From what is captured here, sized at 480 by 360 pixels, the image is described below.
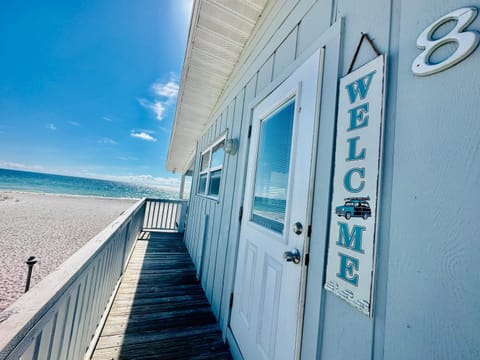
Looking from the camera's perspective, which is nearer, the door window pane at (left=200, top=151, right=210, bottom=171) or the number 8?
the number 8

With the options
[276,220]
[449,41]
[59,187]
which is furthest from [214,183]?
[59,187]

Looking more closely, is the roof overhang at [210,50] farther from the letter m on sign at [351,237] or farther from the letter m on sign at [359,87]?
the letter m on sign at [351,237]

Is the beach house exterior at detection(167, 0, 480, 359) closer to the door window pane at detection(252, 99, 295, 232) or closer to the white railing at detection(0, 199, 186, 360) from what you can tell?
the door window pane at detection(252, 99, 295, 232)

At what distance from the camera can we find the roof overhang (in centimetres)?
208

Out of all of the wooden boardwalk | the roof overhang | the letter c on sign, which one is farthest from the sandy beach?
the letter c on sign

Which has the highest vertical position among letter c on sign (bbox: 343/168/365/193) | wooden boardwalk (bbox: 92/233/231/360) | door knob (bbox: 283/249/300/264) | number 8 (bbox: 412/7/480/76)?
number 8 (bbox: 412/7/480/76)

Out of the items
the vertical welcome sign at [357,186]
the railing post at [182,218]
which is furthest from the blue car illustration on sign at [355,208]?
the railing post at [182,218]

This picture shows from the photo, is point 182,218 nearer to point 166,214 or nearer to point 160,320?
point 166,214

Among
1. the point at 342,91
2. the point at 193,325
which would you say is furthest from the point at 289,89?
the point at 193,325

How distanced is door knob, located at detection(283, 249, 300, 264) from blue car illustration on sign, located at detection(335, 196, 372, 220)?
0.35m

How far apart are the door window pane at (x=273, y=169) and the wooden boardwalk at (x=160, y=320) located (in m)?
1.31

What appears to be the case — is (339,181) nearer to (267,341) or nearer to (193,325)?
(267,341)

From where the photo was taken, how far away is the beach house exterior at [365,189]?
0.52 meters

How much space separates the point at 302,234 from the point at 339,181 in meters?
0.36
